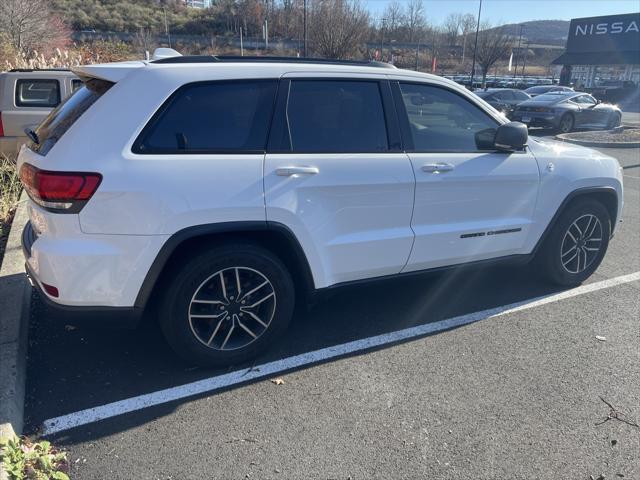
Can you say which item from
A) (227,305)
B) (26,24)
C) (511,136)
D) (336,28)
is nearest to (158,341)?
(227,305)

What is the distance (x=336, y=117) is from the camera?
135 inches

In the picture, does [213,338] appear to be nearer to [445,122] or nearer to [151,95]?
[151,95]

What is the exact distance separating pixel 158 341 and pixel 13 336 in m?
0.89

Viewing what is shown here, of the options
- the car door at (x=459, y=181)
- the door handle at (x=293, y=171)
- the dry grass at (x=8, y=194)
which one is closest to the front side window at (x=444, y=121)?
the car door at (x=459, y=181)

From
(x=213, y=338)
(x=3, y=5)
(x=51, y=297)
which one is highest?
(x=3, y=5)

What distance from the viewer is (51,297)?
2898 millimetres

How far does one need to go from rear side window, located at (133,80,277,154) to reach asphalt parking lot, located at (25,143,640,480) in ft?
3.98

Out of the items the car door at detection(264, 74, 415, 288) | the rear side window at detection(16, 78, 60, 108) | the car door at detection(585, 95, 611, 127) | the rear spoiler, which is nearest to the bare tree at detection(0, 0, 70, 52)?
the rear side window at detection(16, 78, 60, 108)

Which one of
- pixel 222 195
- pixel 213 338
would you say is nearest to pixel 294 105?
pixel 222 195

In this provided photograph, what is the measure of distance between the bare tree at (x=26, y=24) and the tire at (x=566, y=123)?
1951cm

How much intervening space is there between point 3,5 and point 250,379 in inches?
867

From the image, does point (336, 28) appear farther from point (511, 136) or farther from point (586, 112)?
point (511, 136)

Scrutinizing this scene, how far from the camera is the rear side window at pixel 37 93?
319 inches

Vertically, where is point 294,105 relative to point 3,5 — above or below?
below
